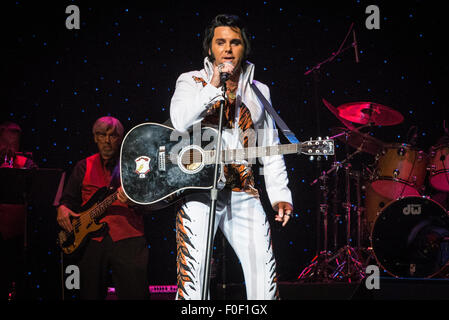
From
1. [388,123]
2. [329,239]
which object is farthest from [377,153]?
[329,239]

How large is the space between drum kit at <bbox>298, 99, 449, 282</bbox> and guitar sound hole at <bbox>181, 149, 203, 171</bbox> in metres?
2.80

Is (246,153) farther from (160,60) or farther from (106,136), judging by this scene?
(160,60)

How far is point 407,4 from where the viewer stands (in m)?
5.79

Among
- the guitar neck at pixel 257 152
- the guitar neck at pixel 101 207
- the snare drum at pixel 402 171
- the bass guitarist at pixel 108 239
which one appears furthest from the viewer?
the snare drum at pixel 402 171

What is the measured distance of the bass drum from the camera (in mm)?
5133

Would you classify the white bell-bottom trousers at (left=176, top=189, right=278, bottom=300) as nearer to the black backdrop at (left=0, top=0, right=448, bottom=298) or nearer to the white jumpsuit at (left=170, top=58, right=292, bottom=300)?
the white jumpsuit at (left=170, top=58, right=292, bottom=300)

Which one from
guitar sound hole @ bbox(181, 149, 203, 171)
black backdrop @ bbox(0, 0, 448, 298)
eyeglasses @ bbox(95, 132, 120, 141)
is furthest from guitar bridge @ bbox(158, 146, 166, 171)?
black backdrop @ bbox(0, 0, 448, 298)

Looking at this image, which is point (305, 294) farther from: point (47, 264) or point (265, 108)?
point (47, 264)

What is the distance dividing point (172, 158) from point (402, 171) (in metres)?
3.75

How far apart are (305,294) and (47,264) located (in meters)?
3.04

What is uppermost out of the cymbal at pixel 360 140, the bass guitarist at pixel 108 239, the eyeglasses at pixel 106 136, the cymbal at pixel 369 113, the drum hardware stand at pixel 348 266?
the cymbal at pixel 369 113

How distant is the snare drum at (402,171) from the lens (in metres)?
5.80

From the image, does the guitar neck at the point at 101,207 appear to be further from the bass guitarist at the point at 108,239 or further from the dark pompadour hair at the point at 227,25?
the dark pompadour hair at the point at 227,25

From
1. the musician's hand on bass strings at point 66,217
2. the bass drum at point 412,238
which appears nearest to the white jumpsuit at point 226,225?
the musician's hand on bass strings at point 66,217
